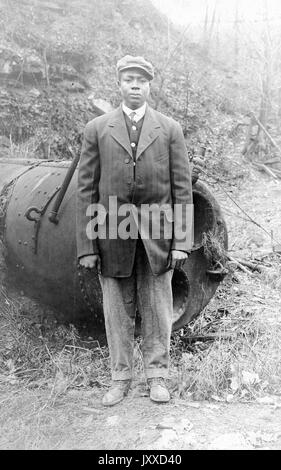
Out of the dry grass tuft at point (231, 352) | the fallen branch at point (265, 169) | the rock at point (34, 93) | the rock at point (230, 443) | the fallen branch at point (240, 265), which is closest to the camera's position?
the rock at point (230, 443)

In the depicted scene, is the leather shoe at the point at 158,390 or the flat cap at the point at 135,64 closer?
the flat cap at the point at 135,64

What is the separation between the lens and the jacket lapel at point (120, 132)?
3.08 meters

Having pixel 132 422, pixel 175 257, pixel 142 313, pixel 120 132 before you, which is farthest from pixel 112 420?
pixel 120 132

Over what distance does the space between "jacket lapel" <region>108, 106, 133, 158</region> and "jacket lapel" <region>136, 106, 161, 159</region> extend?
0.07 meters

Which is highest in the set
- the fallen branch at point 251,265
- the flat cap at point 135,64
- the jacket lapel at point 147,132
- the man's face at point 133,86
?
the flat cap at point 135,64

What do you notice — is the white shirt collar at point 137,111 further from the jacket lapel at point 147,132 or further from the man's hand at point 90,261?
the man's hand at point 90,261

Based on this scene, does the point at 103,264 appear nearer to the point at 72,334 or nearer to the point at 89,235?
the point at 89,235

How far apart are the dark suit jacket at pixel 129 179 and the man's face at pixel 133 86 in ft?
0.32

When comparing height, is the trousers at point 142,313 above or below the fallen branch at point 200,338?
above

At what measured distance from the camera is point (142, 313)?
3328 mm

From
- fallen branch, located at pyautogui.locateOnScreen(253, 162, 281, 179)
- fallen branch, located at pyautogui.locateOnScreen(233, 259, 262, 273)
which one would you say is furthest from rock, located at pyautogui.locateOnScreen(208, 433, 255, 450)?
fallen branch, located at pyautogui.locateOnScreen(253, 162, 281, 179)

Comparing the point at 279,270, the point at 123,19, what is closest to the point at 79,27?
the point at 123,19

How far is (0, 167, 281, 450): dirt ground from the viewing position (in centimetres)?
278

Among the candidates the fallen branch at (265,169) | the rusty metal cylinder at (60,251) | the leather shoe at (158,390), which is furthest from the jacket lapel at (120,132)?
the fallen branch at (265,169)
